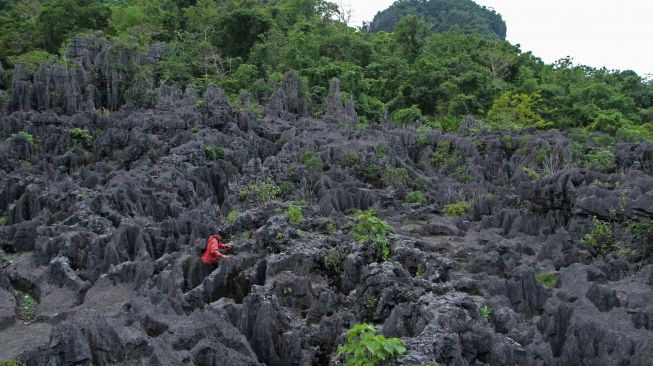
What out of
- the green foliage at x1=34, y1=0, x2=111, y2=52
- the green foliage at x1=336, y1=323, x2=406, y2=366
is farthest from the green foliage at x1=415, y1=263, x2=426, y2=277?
the green foliage at x1=34, y1=0, x2=111, y2=52

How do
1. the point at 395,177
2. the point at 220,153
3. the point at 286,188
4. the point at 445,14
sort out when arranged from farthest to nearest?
the point at 445,14
the point at 220,153
the point at 395,177
the point at 286,188

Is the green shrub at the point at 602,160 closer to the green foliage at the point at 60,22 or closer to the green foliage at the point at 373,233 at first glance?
the green foliage at the point at 373,233

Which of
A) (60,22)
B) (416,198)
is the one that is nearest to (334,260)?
(416,198)

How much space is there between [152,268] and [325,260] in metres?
4.93

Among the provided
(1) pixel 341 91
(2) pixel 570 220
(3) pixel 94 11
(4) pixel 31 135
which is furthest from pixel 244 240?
(3) pixel 94 11

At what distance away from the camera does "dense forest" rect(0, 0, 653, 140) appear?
138 ft

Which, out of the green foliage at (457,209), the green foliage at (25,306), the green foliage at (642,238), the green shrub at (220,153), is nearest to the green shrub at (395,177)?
the green foliage at (457,209)

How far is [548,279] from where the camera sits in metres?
16.5

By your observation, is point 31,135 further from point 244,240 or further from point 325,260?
point 325,260

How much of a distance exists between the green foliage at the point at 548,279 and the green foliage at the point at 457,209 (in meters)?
7.46

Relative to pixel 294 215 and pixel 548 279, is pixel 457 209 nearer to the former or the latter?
pixel 294 215

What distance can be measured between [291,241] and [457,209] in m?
9.21

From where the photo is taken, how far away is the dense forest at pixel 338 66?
42.0 m

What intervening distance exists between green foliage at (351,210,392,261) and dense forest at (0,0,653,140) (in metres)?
21.9
